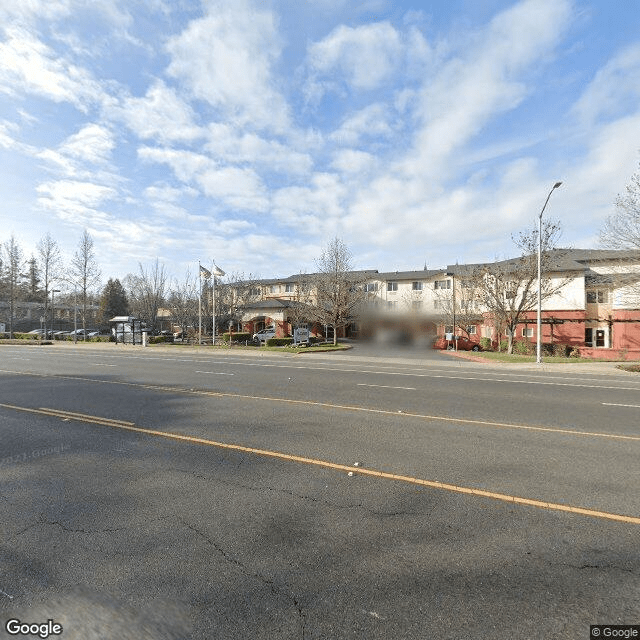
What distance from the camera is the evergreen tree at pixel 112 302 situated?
256 feet

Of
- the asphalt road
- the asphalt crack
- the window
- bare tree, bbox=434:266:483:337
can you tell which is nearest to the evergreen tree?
bare tree, bbox=434:266:483:337

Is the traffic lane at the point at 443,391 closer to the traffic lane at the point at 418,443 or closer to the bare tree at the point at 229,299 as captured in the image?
the traffic lane at the point at 418,443

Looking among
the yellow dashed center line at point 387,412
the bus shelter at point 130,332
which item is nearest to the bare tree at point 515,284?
the yellow dashed center line at point 387,412

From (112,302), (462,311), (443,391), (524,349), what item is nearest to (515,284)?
(524,349)

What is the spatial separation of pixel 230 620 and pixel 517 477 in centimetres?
389

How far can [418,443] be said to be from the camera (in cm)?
614

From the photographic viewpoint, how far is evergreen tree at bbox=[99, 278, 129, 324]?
78000 millimetres

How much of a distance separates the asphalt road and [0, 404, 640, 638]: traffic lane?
15 millimetres

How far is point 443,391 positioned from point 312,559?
923 cm

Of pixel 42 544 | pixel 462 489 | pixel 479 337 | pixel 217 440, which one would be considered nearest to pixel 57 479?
pixel 42 544

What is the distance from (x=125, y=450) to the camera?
584 centimetres

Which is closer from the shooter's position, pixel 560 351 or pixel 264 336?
pixel 560 351

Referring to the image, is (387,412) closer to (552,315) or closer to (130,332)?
(552,315)

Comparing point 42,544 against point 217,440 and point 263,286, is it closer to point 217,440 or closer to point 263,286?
point 217,440
